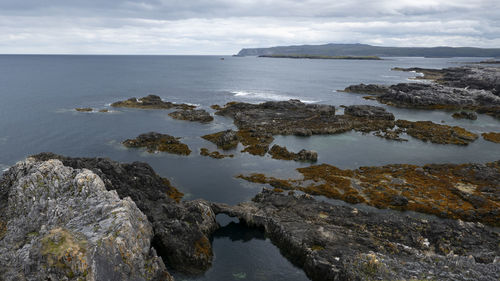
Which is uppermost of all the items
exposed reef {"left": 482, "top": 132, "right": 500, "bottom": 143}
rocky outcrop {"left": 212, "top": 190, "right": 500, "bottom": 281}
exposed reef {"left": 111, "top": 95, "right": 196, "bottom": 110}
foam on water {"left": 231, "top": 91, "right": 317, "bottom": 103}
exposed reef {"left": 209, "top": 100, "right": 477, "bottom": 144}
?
foam on water {"left": 231, "top": 91, "right": 317, "bottom": 103}

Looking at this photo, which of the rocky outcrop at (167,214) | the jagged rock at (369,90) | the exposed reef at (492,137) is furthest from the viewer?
the jagged rock at (369,90)

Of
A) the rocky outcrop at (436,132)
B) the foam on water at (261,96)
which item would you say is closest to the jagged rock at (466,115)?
the rocky outcrop at (436,132)

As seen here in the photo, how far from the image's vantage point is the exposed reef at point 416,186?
42062 mm

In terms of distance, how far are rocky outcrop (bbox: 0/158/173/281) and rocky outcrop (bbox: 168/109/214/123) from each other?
5431 centimetres

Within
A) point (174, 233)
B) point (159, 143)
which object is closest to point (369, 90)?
point (159, 143)

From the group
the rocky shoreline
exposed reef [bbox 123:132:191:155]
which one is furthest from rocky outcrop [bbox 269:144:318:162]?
exposed reef [bbox 123:132:191:155]

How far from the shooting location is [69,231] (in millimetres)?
22984

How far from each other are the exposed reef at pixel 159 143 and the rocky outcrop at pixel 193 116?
19.0 m

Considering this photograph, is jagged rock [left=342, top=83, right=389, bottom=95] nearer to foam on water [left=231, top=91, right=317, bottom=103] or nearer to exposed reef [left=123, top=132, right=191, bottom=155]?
foam on water [left=231, top=91, right=317, bottom=103]

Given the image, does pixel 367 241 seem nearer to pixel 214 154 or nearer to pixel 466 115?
pixel 214 154

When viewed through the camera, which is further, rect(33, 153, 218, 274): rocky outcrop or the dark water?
the dark water

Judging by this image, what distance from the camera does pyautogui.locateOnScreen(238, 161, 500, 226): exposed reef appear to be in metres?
42.1

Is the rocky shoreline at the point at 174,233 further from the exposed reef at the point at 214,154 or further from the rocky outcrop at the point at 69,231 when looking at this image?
the exposed reef at the point at 214,154

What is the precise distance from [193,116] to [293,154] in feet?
132
